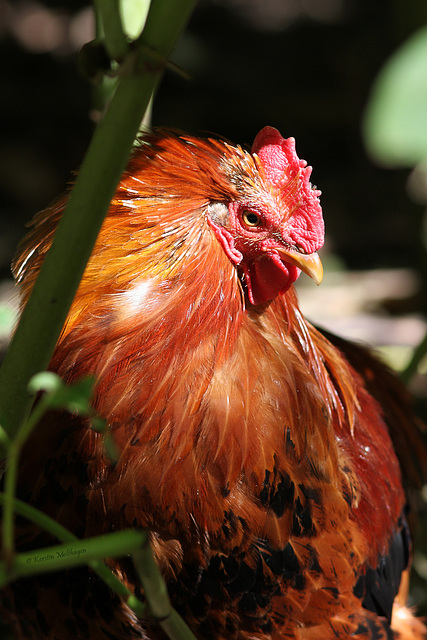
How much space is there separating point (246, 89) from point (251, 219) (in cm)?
486

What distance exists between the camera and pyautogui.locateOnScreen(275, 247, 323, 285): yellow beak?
166 centimetres

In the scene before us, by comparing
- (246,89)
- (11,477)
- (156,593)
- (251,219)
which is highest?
(246,89)

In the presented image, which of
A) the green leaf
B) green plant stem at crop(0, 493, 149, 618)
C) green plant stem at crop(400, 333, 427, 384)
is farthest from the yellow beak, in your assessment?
green plant stem at crop(400, 333, 427, 384)

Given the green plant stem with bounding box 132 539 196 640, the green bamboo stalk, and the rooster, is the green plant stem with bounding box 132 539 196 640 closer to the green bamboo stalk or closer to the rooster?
the green bamboo stalk

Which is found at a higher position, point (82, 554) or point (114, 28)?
point (114, 28)

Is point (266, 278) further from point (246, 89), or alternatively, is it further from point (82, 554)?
point (246, 89)

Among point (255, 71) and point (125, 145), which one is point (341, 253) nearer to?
point (255, 71)

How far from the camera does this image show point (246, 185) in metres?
1.65

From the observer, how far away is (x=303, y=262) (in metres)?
1.66

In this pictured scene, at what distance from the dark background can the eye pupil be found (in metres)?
4.19

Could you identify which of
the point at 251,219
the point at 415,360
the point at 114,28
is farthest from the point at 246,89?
the point at 114,28

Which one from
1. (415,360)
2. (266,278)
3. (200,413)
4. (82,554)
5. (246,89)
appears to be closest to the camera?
(82,554)

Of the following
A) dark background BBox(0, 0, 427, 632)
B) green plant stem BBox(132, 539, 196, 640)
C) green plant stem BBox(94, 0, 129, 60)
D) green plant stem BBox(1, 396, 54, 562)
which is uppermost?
dark background BBox(0, 0, 427, 632)

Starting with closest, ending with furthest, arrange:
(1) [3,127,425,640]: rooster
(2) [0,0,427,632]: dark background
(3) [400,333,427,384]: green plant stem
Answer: (1) [3,127,425,640]: rooster < (3) [400,333,427,384]: green plant stem < (2) [0,0,427,632]: dark background
